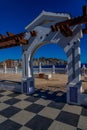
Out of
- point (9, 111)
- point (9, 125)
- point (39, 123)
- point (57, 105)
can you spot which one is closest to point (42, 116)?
point (39, 123)

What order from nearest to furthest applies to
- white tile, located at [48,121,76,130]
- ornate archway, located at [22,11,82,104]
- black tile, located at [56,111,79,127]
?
white tile, located at [48,121,76,130] → black tile, located at [56,111,79,127] → ornate archway, located at [22,11,82,104]

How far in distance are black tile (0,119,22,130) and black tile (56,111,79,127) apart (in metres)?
1.43

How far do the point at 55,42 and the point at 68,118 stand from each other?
152 inches

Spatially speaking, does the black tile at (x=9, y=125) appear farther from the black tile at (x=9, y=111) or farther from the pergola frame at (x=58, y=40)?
the pergola frame at (x=58, y=40)

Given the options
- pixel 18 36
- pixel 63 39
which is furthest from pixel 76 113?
pixel 18 36

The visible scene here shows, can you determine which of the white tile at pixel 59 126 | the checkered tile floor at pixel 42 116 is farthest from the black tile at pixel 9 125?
the white tile at pixel 59 126

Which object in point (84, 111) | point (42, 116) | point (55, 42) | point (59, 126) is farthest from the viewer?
point (55, 42)

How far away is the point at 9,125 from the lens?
4.22m

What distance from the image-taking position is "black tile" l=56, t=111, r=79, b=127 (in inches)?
171

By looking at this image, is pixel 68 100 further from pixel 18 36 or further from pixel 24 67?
pixel 18 36

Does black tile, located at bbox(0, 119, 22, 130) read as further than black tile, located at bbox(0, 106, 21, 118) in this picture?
No

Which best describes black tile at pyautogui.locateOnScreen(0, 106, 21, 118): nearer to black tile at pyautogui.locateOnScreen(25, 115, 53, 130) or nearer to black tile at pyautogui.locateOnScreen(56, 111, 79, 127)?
black tile at pyautogui.locateOnScreen(25, 115, 53, 130)

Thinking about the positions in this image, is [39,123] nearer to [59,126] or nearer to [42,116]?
[42,116]

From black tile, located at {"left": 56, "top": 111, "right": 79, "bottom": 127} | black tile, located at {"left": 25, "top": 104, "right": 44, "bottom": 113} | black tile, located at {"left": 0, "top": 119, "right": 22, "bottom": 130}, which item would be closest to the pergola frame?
black tile, located at {"left": 56, "top": 111, "right": 79, "bottom": 127}
